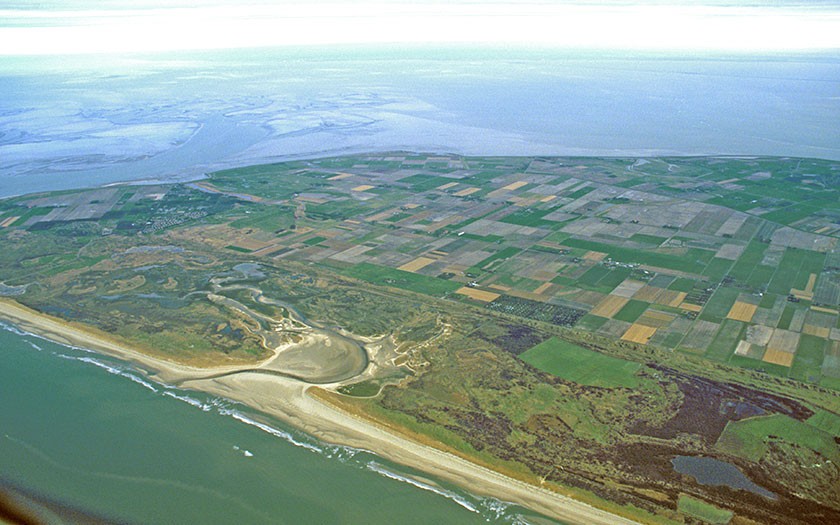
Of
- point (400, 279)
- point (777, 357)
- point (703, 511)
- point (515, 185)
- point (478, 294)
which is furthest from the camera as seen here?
point (515, 185)

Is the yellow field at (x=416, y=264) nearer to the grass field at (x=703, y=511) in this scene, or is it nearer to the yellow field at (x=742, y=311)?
the yellow field at (x=742, y=311)

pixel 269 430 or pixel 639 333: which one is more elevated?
pixel 639 333

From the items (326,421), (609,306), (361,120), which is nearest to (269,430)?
(326,421)

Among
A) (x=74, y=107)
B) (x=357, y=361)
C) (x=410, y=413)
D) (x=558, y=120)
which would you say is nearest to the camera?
(x=410, y=413)

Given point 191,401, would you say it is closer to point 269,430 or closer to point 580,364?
point 269,430

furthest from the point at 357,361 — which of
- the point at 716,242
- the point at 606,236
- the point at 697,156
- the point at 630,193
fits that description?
the point at 697,156

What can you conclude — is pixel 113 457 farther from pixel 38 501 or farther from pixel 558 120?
pixel 558 120

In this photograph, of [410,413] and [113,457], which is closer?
[113,457]
